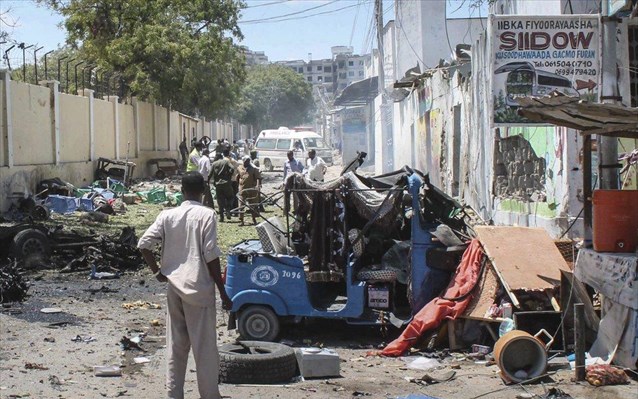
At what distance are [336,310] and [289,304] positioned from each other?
48 centimetres

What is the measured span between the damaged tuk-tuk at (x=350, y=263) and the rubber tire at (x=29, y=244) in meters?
5.03

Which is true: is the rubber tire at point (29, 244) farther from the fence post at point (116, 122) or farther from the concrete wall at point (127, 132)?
the concrete wall at point (127, 132)

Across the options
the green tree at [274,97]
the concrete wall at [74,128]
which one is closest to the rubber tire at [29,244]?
the concrete wall at [74,128]

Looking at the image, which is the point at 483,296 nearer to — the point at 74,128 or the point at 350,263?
the point at 350,263

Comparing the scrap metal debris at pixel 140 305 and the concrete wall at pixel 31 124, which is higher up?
the concrete wall at pixel 31 124

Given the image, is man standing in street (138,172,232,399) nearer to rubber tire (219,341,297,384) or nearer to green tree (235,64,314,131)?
rubber tire (219,341,297,384)

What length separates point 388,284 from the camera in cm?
873

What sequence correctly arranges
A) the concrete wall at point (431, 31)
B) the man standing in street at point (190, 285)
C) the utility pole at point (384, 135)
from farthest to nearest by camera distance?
the utility pole at point (384, 135) → the concrete wall at point (431, 31) → the man standing in street at point (190, 285)

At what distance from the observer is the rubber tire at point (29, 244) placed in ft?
41.0

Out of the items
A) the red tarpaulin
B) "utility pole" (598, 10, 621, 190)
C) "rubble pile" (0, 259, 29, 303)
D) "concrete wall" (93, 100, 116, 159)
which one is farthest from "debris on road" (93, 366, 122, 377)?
"concrete wall" (93, 100, 116, 159)

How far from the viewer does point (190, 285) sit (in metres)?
5.82

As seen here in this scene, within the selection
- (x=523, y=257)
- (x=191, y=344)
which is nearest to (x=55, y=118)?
(x=523, y=257)

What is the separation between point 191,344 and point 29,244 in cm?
750

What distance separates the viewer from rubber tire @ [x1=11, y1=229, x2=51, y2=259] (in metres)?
12.5
